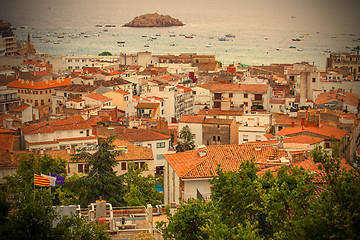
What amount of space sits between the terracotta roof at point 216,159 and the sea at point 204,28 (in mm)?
50406

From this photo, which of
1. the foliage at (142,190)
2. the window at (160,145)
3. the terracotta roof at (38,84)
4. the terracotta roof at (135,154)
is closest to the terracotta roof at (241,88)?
the terracotta roof at (38,84)

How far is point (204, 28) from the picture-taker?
462 feet

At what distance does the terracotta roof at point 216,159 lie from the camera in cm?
1004

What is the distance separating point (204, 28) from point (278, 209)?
13673 cm

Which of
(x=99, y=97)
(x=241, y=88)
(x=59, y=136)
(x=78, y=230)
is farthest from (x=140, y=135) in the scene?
(x=78, y=230)

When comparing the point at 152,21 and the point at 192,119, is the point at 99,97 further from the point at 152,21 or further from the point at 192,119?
the point at 152,21

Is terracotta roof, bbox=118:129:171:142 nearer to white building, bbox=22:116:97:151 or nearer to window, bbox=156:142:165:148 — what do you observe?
window, bbox=156:142:165:148

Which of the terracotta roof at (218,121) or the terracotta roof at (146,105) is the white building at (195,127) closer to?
the terracotta roof at (218,121)

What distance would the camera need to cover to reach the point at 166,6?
182 meters

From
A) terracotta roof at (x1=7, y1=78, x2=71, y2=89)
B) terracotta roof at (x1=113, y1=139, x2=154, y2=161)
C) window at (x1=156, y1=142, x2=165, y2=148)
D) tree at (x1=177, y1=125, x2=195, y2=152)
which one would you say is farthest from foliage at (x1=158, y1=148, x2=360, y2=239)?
terracotta roof at (x1=7, y1=78, x2=71, y2=89)

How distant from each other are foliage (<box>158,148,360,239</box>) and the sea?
178 ft

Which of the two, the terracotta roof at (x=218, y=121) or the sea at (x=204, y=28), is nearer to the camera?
the terracotta roof at (x=218, y=121)

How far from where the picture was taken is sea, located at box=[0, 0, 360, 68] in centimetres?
8869

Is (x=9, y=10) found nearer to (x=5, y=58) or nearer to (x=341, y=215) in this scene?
(x=5, y=58)
